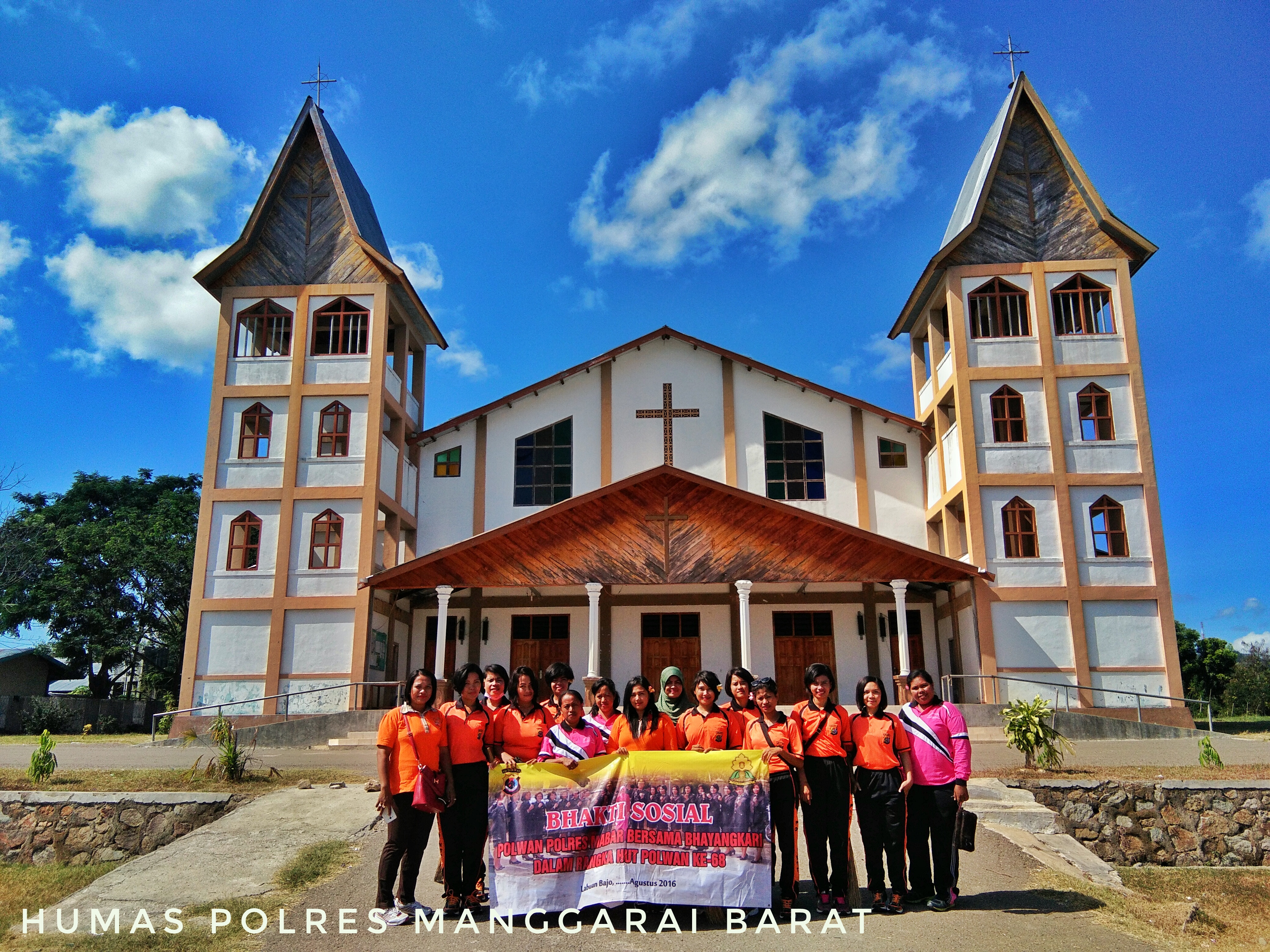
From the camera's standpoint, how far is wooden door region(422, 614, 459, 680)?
22.7m

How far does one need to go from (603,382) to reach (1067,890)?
18010mm

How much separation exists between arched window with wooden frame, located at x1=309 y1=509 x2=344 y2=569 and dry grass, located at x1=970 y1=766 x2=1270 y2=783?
1438 centimetres

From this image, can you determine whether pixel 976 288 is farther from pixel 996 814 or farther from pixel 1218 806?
pixel 996 814

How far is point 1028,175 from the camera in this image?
921 inches

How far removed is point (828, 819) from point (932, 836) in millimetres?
812

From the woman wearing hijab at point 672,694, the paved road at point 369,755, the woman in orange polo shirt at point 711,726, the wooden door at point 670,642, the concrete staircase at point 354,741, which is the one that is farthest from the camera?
the wooden door at point 670,642

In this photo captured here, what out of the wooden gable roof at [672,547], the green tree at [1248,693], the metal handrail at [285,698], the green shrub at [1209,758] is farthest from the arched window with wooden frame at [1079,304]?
the green tree at [1248,693]

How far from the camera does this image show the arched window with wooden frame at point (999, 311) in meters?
22.5

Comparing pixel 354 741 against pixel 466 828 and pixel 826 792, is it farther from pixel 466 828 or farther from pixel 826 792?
pixel 826 792

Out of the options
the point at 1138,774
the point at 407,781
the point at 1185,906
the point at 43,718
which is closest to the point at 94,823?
the point at 407,781

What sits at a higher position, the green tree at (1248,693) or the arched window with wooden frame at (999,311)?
the arched window with wooden frame at (999,311)

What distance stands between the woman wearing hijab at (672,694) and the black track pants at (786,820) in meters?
0.89

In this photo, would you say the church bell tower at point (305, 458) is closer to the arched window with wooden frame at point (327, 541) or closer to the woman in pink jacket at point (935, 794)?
the arched window with wooden frame at point (327, 541)

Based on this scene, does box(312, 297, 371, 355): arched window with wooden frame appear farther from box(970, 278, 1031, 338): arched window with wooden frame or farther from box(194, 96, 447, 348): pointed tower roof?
box(970, 278, 1031, 338): arched window with wooden frame
